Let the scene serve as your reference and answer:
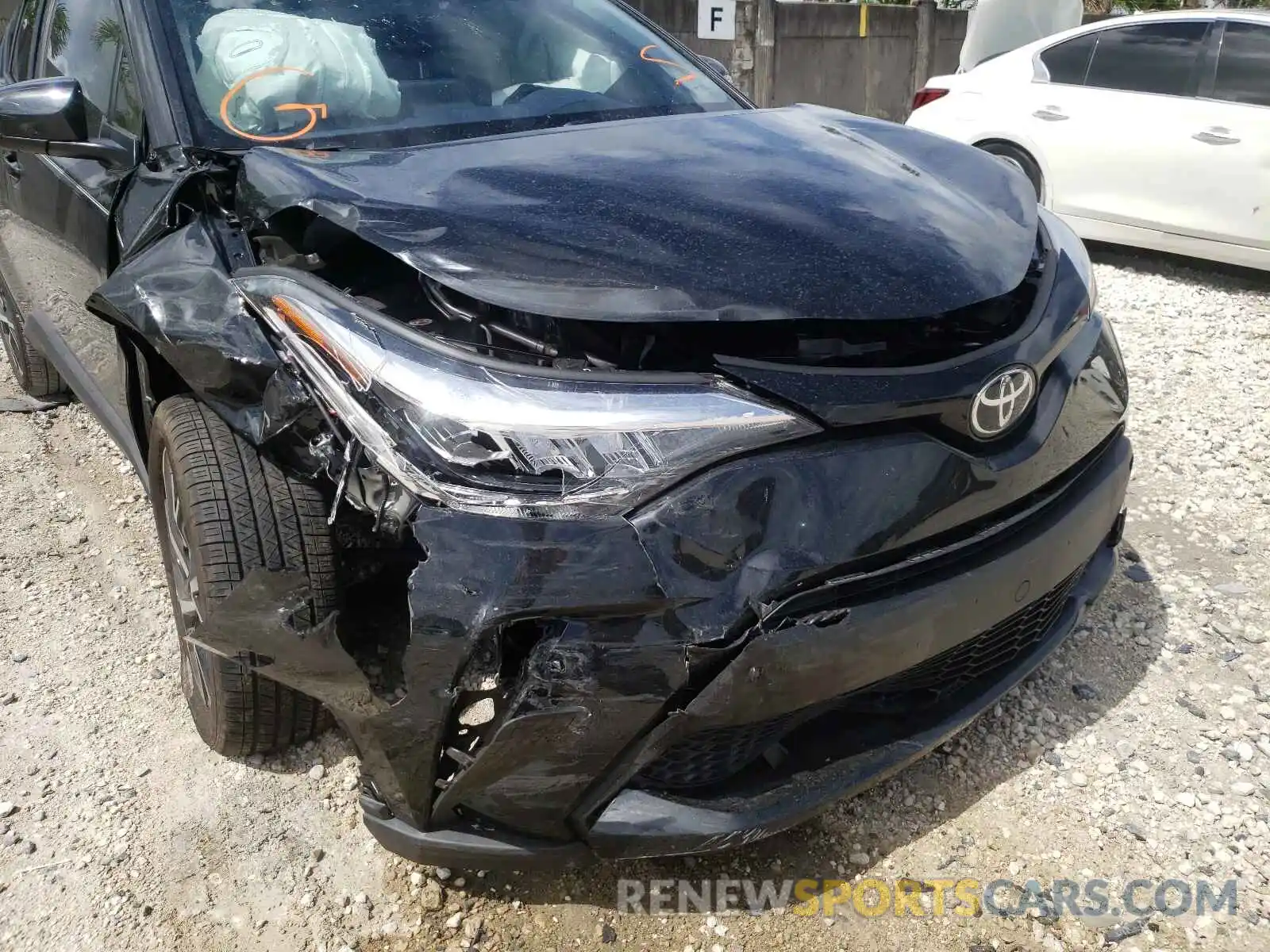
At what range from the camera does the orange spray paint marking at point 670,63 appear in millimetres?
2925

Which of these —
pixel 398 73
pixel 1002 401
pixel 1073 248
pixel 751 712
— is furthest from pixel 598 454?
pixel 398 73

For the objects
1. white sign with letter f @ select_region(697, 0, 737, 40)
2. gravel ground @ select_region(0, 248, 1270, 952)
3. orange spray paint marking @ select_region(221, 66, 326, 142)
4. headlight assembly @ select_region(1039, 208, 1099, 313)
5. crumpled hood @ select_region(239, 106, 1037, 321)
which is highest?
orange spray paint marking @ select_region(221, 66, 326, 142)

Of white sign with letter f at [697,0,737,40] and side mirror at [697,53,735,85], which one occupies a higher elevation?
side mirror at [697,53,735,85]

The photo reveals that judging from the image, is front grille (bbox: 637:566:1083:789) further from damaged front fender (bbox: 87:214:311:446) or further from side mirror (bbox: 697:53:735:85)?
side mirror (bbox: 697:53:735:85)

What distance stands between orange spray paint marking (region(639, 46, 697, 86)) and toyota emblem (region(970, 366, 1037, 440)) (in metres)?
1.64

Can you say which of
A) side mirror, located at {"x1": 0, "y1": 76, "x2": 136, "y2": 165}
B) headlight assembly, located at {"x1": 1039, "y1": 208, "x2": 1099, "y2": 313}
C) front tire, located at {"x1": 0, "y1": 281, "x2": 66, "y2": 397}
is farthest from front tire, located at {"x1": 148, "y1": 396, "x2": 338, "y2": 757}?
front tire, located at {"x1": 0, "y1": 281, "x2": 66, "y2": 397}

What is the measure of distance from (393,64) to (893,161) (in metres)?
1.24

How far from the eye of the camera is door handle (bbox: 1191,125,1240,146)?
5.19 meters

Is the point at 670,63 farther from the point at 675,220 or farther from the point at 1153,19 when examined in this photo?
the point at 1153,19

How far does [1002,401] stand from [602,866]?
1.14m

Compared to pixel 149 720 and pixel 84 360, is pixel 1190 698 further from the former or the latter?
pixel 84 360

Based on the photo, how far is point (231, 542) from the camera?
1802mm

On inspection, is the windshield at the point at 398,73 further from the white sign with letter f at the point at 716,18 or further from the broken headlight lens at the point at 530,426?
the white sign with letter f at the point at 716,18

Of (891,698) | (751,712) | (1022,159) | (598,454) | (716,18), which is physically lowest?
(1022,159)
